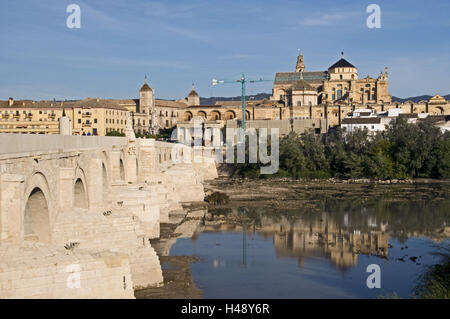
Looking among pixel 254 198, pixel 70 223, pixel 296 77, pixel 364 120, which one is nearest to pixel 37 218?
pixel 70 223

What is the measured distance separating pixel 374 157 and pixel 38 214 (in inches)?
1708

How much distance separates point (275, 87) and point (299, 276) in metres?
84.6

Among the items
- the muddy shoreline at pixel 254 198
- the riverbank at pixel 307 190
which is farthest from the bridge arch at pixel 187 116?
the muddy shoreline at pixel 254 198

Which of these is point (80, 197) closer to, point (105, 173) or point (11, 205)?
point (105, 173)

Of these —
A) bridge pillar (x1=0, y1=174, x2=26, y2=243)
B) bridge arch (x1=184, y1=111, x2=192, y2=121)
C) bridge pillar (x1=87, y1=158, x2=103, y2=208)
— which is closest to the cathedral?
bridge arch (x1=184, y1=111, x2=192, y2=121)

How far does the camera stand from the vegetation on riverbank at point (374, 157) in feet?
171

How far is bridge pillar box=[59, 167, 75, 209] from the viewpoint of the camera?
48.8ft

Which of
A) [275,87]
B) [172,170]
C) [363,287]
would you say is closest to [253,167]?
[172,170]

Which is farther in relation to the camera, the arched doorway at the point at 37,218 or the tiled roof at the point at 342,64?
the tiled roof at the point at 342,64

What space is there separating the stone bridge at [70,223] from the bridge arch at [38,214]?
0.9 inches

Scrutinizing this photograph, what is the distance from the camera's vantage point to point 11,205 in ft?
34.5

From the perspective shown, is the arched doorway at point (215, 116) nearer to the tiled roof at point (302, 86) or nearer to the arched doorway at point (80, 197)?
the tiled roof at point (302, 86)

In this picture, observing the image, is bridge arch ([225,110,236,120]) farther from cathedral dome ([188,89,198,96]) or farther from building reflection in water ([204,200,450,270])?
building reflection in water ([204,200,450,270])
